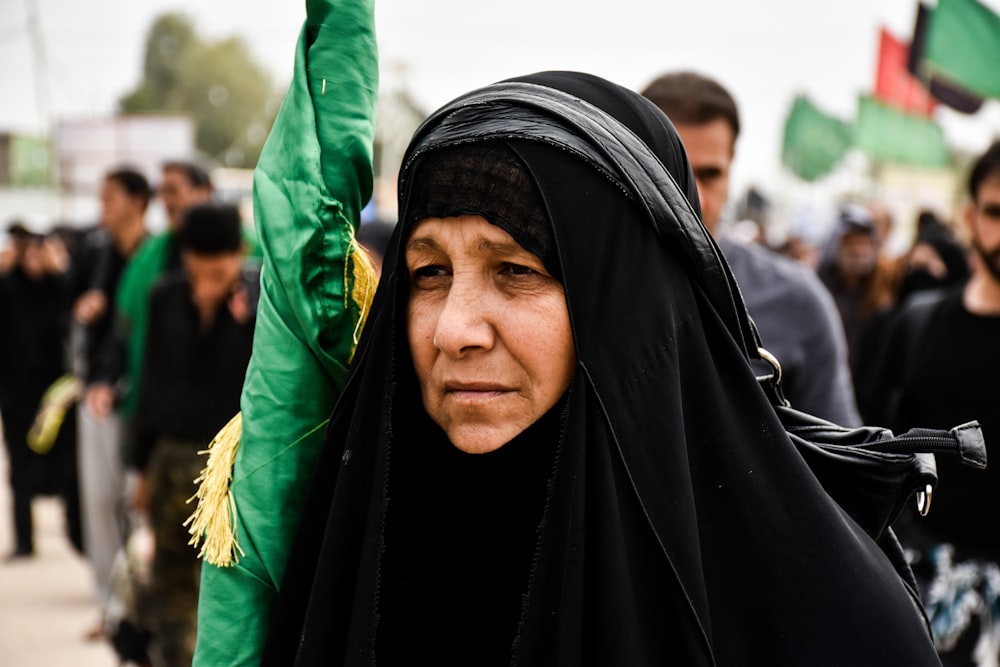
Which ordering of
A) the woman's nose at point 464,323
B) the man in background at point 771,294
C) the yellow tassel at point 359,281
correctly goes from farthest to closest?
the man in background at point 771,294 → the yellow tassel at point 359,281 → the woman's nose at point 464,323

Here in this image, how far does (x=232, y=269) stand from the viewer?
488cm

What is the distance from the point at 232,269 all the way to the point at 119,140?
16.4 m

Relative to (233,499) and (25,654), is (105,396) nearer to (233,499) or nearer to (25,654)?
(25,654)

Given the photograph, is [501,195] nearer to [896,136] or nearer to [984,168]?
[984,168]

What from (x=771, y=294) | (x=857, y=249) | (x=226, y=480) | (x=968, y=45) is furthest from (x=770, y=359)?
(x=857, y=249)

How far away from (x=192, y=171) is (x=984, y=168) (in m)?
4.78

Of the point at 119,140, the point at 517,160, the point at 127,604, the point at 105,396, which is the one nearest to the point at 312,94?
the point at 517,160

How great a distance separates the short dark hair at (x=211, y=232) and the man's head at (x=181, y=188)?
1.97m

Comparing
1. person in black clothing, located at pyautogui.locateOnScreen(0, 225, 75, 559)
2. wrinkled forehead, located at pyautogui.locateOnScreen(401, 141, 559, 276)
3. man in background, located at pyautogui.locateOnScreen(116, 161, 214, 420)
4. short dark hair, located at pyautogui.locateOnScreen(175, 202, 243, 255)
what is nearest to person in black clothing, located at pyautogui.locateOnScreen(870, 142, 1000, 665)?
wrinkled forehead, located at pyautogui.locateOnScreen(401, 141, 559, 276)

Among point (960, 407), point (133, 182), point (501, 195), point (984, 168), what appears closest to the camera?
point (501, 195)

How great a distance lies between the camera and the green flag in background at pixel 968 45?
621 centimetres

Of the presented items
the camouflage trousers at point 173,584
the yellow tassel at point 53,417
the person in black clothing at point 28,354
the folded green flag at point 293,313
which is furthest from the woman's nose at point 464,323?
the person in black clothing at point 28,354

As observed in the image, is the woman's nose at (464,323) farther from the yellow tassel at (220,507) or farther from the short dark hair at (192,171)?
the short dark hair at (192,171)

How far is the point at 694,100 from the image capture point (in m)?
3.21
